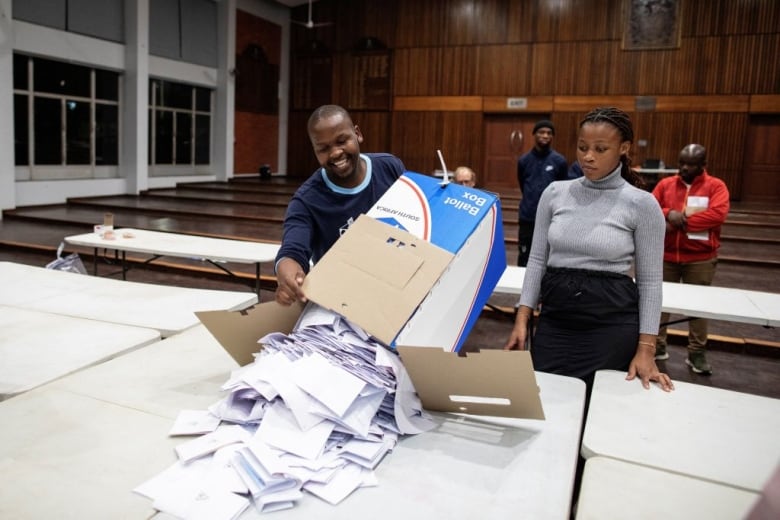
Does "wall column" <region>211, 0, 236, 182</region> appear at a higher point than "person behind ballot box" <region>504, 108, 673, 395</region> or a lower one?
higher

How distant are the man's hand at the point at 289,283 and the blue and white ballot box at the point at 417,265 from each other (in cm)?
3

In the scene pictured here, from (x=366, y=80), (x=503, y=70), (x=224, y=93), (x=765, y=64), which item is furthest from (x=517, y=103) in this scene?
(x=224, y=93)

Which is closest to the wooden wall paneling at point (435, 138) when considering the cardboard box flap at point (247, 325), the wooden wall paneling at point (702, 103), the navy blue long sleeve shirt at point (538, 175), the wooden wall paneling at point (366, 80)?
the wooden wall paneling at point (366, 80)

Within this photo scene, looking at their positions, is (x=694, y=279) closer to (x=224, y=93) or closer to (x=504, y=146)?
(x=504, y=146)

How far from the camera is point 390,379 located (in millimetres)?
1207

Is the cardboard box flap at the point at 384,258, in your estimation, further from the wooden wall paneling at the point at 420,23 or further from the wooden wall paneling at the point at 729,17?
the wooden wall paneling at the point at 420,23

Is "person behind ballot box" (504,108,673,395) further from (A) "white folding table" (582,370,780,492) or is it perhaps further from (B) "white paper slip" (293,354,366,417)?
(B) "white paper slip" (293,354,366,417)

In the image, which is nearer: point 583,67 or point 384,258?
point 384,258

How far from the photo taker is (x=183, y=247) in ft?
12.5

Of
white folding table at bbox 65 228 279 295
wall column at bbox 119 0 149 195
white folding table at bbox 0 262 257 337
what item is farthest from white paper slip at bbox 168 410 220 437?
wall column at bbox 119 0 149 195

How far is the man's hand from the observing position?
136 centimetres

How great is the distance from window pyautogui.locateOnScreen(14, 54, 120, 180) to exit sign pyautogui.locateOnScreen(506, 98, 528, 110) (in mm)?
7114

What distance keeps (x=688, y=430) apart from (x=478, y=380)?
19.2 inches

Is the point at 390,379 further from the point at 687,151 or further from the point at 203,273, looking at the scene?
the point at 203,273
